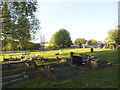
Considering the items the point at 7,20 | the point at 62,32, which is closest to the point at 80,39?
the point at 62,32

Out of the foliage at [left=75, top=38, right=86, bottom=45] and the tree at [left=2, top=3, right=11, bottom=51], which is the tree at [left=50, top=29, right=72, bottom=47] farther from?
the tree at [left=2, top=3, right=11, bottom=51]

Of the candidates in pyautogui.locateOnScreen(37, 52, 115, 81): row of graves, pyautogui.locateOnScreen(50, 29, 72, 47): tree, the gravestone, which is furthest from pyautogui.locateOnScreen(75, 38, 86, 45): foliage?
the gravestone

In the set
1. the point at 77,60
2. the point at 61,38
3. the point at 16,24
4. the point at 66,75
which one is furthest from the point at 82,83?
the point at 61,38

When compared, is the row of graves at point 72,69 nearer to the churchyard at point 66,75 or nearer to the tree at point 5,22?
the churchyard at point 66,75

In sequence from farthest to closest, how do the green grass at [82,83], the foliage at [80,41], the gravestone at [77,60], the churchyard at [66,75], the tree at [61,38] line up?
the foliage at [80,41]
the tree at [61,38]
the gravestone at [77,60]
the churchyard at [66,75]
the green grass at [82,83]

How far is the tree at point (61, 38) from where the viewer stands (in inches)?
2092

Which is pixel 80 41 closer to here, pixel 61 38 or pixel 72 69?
pixel 61 38

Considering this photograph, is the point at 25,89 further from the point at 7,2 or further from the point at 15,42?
the point at 7,2

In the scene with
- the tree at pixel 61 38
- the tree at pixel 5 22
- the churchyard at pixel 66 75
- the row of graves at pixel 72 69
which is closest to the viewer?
the churchyard at pixel 66 75

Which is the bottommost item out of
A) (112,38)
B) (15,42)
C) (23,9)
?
(15,42)

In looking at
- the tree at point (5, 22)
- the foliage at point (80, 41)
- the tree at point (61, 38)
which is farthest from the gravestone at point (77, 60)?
the foliage at point (80, 41)

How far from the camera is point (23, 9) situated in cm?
1008

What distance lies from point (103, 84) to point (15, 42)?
11042 millimetres

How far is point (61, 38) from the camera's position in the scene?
53094 millimetres
